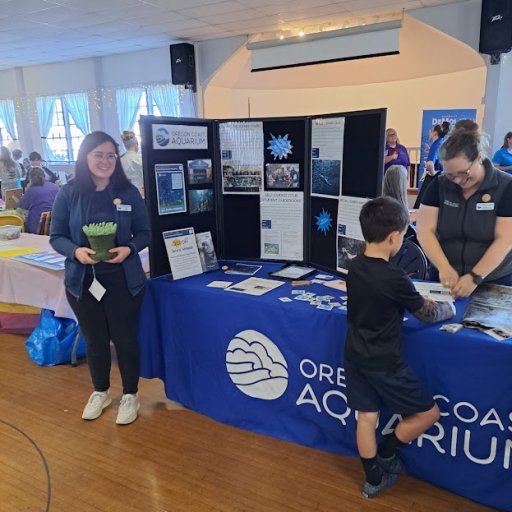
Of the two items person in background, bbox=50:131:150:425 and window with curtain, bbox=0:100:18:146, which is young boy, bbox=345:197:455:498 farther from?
window with curtain, bbox=0:100:18:146

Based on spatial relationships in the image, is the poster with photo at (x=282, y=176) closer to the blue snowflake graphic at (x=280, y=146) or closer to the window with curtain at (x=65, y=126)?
the blue snowflake graphic at (x=280, y=146)

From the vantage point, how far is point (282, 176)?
2359mm

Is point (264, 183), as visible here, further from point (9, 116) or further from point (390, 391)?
point (9, 116)

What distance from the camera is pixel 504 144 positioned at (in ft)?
19.5

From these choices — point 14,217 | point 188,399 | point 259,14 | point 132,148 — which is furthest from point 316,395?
point 259,14

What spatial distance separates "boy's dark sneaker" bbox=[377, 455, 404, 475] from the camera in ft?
5.74

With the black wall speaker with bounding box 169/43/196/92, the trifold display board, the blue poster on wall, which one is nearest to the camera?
the trifold display board

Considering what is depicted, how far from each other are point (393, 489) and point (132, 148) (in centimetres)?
447

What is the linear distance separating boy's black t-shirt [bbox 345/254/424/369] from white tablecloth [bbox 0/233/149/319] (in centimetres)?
187

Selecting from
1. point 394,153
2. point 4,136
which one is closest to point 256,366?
point 394,153

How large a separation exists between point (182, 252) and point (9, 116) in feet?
33.1

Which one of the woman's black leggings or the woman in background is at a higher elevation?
the woman in background

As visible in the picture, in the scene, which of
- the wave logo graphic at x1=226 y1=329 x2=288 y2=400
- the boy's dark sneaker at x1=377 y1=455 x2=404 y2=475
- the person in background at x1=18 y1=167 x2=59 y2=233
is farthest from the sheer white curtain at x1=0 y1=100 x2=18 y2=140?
the boy's dark sneaker at x1=377 y1=455 x2=404 y2=475

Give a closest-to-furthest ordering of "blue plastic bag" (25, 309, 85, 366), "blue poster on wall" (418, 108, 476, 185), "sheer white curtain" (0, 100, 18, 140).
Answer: "blue plastic bag" (25, 309, 85, 366)
"blue poster on wall" (418, 108, 476, 185)
"sheer white curtain" (0, 100, 18, 140)
